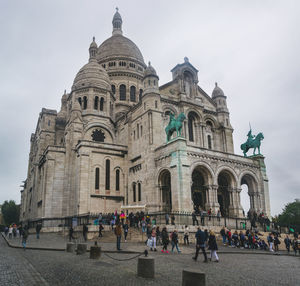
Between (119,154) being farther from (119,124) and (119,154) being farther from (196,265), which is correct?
(196,265)

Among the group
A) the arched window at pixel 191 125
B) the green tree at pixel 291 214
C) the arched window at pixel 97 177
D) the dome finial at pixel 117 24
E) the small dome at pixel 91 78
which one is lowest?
the green tree at pixel 291 214

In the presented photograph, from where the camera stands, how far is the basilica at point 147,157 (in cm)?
3109

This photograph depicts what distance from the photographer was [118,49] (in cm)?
5872

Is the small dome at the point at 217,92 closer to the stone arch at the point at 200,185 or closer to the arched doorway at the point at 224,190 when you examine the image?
Result: the arched doorway at the point at 224,190

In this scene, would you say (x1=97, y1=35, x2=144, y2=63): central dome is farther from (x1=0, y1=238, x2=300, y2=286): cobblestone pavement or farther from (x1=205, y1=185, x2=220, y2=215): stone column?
(x1=0, y1=238, x2=300, y2=286): cobblestone pavement

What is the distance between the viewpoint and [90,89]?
43812 millimetres

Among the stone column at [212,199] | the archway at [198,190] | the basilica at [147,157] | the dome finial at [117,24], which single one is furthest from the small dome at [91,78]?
the dome finial at [117,24]

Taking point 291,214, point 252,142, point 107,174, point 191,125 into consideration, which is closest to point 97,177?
point 107,174

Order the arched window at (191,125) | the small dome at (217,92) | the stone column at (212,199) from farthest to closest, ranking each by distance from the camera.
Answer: the small dome at (217,92) < the arched window at (191,125) < the stone column at (212,199)

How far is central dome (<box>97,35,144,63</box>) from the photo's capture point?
190ft

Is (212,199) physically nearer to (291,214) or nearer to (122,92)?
(122,92)

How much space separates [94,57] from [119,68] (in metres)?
6.77

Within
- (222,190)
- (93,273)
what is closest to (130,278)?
(93,273)

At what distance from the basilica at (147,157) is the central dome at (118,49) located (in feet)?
37.5
